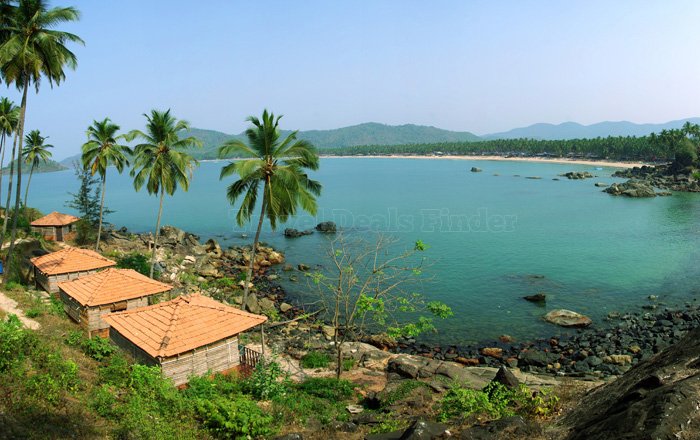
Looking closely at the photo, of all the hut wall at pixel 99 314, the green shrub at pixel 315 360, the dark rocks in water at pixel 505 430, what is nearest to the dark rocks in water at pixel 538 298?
the green shrub at pixel 315 360

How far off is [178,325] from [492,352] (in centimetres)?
1740

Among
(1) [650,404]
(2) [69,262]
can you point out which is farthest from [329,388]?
(2) [69,262]

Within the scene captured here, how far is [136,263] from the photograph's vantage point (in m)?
35.1

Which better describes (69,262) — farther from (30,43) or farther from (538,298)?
(538,298)

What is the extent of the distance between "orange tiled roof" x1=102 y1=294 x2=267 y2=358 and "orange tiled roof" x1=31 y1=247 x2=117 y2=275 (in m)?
10.1

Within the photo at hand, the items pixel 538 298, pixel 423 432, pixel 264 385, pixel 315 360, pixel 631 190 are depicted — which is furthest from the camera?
pixel 631 190

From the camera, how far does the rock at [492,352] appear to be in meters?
25.1

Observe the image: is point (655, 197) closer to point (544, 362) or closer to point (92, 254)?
point (544, 362)

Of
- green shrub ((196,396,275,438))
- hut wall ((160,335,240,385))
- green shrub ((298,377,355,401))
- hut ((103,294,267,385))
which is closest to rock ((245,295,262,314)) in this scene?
hut ((103,294,267,385))

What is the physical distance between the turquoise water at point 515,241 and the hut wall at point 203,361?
1448 centimetres

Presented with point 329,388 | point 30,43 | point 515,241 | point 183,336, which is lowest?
point 515,241

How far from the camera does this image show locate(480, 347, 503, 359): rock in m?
25.1

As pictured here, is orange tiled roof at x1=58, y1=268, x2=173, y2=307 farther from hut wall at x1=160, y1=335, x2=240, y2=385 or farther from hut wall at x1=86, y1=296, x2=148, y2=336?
hut wall at x1=160, y1=335, x2=240, y2=385

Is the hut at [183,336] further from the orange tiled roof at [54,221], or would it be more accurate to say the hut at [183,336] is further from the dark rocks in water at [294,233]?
the dark rocks in water at [294,233]
